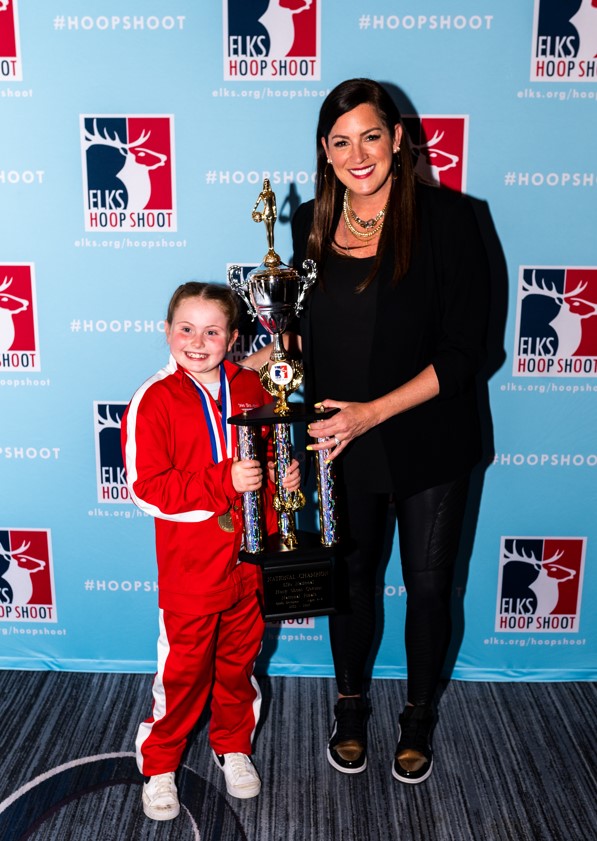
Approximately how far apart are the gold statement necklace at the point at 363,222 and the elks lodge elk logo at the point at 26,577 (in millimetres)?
1354

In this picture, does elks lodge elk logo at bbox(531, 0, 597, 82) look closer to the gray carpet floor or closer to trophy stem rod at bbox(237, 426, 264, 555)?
trophy stem rod at bbox(237, 426, 264, 555)

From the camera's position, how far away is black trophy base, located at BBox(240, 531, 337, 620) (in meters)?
1.76

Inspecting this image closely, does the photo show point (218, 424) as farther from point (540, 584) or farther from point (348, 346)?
point (540, 584)

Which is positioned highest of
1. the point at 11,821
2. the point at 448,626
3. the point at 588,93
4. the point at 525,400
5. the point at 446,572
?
the point at 588,93

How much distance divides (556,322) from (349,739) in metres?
1.27

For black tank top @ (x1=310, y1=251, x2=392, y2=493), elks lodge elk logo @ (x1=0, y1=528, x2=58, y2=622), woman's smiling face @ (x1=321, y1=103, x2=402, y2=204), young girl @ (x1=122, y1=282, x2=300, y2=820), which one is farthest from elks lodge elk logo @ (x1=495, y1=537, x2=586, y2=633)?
elks lodge elk logo @ (x1=0, y1=528, x2=58, y2=622)

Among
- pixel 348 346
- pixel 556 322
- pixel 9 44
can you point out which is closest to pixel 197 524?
pixel 348 346

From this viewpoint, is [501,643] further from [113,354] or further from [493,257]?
[113,354]

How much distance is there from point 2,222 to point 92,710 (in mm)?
1416

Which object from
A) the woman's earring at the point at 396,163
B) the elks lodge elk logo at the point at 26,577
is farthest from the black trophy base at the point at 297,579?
the elks lodge elk logo at the point at 26,577

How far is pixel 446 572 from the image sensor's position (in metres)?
1.99

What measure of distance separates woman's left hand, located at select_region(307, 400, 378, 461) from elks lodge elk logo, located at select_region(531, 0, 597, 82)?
107 centimetres

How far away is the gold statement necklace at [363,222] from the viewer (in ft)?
5.93

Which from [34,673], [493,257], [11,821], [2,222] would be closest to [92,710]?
[34,673]
